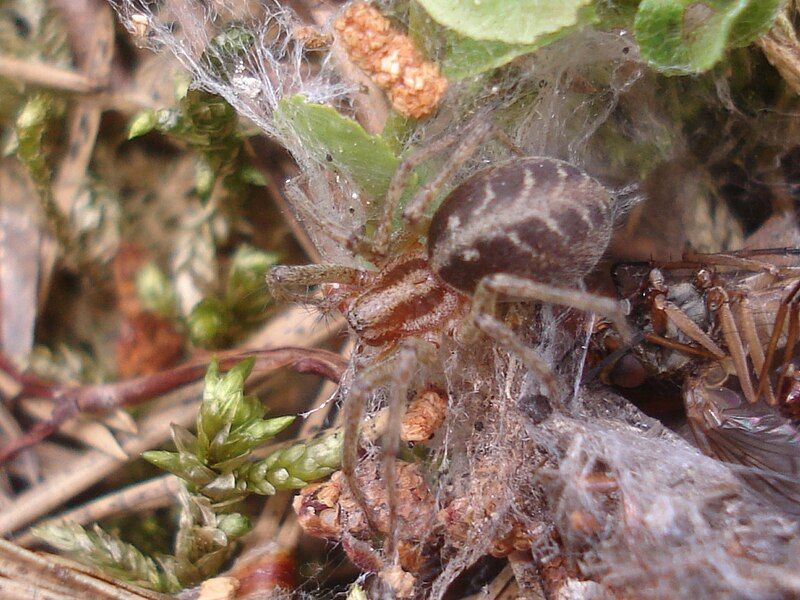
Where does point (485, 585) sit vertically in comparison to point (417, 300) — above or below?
below

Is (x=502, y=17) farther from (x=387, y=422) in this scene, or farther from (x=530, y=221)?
(x=387, y=422)

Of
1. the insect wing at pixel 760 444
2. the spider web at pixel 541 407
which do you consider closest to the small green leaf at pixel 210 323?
the spider web at pixel 541 407

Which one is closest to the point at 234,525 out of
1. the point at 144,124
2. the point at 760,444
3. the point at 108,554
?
the point at 108,554

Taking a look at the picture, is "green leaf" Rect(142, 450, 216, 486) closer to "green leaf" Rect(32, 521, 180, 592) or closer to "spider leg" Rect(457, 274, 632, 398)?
"green leaf" Rect(32, 521, 180, 592)

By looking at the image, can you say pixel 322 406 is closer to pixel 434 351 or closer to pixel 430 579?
pixel 434 351

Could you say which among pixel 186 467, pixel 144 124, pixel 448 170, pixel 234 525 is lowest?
pixel 234 525

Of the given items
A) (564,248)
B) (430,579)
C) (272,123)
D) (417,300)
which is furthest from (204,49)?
(430,579)

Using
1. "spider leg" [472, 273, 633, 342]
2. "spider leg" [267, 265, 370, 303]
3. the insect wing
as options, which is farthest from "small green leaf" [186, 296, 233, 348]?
the insect wing
